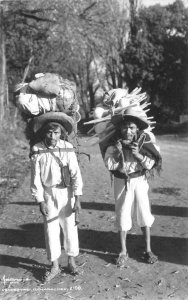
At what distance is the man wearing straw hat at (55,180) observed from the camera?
13.3ft

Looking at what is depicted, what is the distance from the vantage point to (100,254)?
4.71 m

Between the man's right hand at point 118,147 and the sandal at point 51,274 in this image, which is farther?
the man's right hand at point 118,147

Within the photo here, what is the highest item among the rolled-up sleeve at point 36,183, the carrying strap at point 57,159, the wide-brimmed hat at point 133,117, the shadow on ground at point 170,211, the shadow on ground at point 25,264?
the wide-brimmed hat at point 133,117

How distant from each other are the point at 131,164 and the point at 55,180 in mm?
822

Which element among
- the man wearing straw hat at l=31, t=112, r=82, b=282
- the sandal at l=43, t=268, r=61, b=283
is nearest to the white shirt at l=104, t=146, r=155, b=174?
the man wearing straw hat at l=31, t=112, r=82, b=282

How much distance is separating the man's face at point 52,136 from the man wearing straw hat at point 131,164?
585 millimetres

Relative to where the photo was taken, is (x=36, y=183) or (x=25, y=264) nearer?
(x=36, y=183)

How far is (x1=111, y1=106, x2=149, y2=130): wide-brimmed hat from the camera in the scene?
13.7ft

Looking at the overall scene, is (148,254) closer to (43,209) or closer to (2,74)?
(43,209)

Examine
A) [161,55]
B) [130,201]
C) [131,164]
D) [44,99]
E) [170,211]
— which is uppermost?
[161,55]

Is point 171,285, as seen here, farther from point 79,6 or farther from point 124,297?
point 79,6

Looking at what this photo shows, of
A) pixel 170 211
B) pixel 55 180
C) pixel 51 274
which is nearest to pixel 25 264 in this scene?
pixel 51 274

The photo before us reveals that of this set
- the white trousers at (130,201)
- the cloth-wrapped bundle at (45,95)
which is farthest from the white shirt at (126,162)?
the cloth-wrapped bundle at (45,95)

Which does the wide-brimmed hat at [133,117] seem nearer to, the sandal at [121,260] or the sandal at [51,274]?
the sandal at [121,260]
